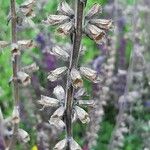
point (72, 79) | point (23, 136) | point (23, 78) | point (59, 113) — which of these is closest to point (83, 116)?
point (59, 113)

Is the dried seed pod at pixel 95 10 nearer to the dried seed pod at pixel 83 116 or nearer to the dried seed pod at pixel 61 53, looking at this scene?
the dried seed pod at pixel 61 53

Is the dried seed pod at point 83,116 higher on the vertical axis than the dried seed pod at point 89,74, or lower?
lower

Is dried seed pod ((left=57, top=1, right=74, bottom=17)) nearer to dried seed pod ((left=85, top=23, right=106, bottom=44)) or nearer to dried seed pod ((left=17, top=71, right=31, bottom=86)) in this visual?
dried seed pod ((left=85, top=23, right=106, bottom=44))

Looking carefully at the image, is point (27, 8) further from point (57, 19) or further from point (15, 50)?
point (57, 19)

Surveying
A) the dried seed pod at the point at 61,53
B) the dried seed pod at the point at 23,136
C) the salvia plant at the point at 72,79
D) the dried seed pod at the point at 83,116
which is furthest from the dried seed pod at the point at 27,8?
the dried seed pod at the point at 23,136

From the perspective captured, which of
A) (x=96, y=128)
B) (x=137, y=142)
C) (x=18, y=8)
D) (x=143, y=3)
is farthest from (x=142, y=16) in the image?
(x=18, y=8)

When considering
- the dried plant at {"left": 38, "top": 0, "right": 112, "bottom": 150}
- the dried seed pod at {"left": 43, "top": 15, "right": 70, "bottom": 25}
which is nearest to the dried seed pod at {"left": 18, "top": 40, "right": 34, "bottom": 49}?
the dried plant at {"left": 38, "top": 0, "right": 112, "bottom": 150}
